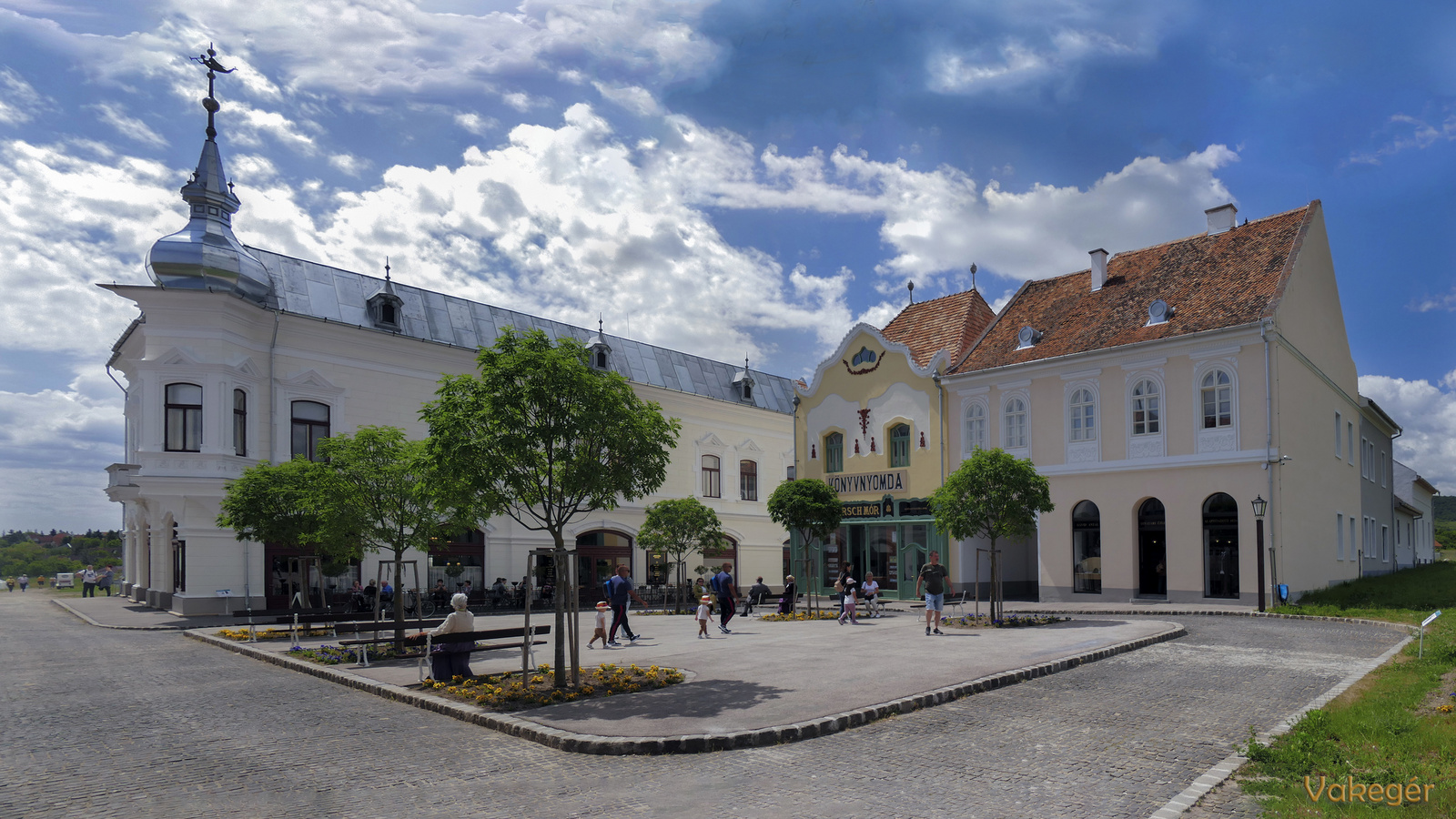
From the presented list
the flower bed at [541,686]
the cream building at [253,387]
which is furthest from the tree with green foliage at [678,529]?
the flower bed at [541,686]

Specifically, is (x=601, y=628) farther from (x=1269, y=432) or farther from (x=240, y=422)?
(x=1269, y=432)

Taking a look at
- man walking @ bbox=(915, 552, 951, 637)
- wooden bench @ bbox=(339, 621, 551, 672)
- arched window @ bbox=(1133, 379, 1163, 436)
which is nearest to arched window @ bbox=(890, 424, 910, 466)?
arched window @ bbox=(1133, 379, 1163, 436)

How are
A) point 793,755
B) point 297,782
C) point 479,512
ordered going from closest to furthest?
point 297,782 < point 793,755 < point 479,512

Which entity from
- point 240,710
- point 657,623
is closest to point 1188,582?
point 657,623

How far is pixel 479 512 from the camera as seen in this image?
1330 cm

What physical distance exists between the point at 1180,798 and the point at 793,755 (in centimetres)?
342

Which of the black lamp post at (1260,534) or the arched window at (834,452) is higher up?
the arched window at (834,452)

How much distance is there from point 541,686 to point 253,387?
2236 cm

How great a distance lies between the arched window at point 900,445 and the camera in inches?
1348

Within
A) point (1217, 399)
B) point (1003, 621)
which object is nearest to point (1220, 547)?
point (1217, 399)

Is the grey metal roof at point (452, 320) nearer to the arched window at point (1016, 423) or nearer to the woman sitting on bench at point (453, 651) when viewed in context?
the woman sitting on bench at point (453, 651)

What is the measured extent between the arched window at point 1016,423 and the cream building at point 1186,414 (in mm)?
67

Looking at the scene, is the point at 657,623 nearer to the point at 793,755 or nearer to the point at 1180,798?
the point at 793,755

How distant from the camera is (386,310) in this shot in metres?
34.1
